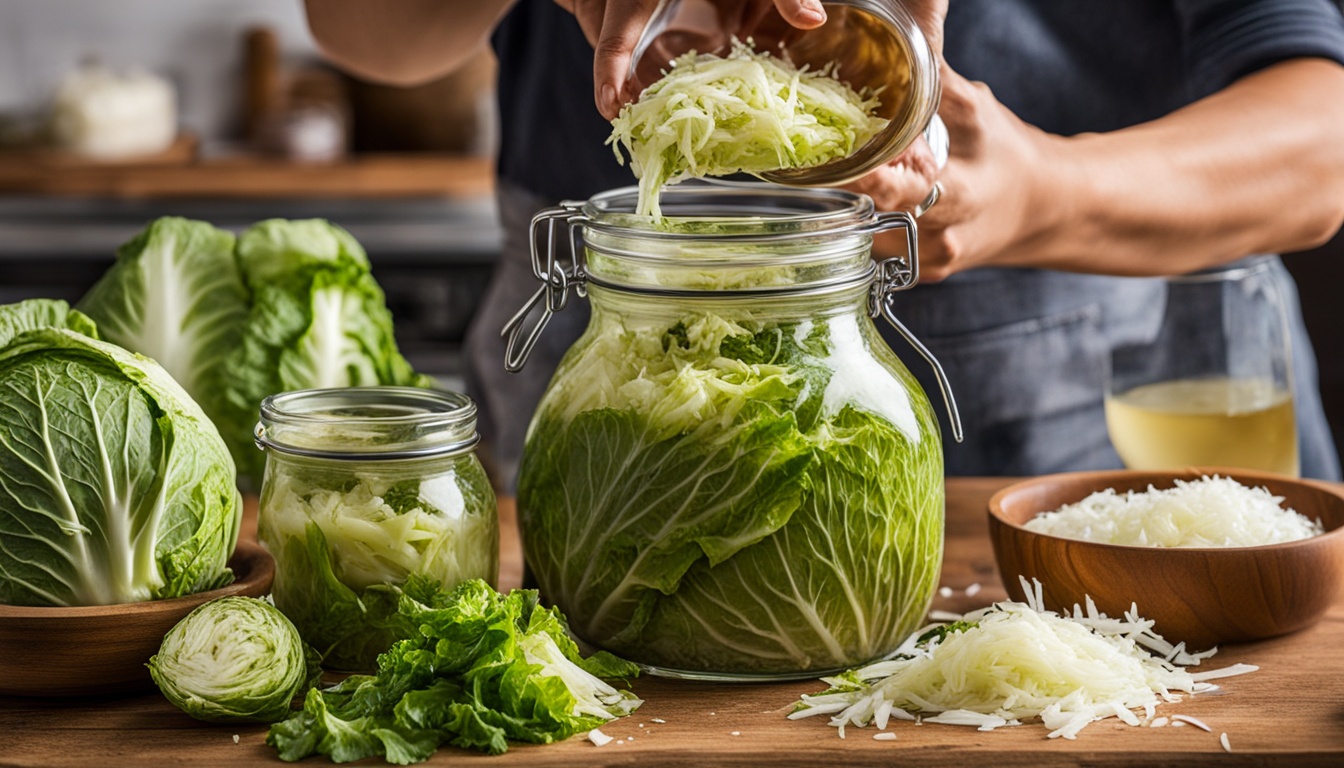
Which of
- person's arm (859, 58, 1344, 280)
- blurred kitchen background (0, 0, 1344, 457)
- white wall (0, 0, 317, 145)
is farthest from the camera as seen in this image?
white wall (0, 0, 317, 145)

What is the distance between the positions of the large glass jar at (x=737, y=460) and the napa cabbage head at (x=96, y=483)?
267 millimetres

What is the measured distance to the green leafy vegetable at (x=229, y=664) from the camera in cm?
94

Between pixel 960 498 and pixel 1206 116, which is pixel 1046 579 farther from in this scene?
pixel 1206 116

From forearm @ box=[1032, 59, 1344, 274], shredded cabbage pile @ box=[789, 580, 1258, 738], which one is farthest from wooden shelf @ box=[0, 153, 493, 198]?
shredded cabbage pile @ box=[789, 580, 1258, 738]

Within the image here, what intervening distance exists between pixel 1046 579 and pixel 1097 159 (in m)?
0.55

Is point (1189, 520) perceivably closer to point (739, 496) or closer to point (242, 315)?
point (739, 496)

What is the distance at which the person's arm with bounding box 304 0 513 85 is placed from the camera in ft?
6.52

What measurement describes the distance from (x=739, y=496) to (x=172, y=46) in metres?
4.12

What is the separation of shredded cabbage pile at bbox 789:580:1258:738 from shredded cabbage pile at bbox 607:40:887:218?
0.39 meters

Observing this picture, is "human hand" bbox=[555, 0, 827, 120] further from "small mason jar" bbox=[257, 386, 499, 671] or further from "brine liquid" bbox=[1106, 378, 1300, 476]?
"brine liquid" bbox=[1106, 378, 1300, 476]

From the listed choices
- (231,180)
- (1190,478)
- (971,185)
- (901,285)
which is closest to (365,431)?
(901,285)

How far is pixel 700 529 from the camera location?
1002 millimetres

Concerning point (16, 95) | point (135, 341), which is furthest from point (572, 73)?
point (16, 95)

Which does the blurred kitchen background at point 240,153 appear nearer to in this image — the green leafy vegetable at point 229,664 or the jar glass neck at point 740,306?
the jar glass neck at point 740,306
